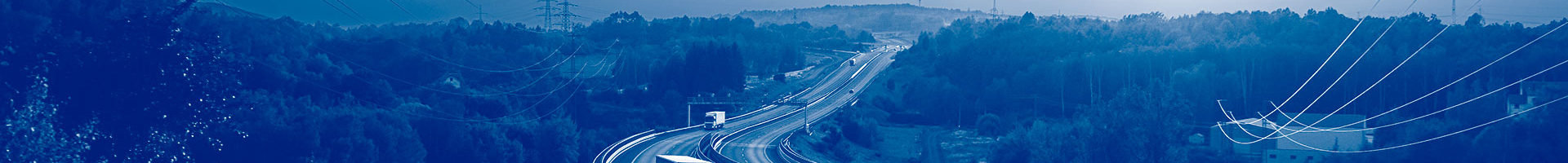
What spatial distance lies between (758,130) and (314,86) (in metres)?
7.52

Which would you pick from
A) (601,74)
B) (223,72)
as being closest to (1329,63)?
(601,74)

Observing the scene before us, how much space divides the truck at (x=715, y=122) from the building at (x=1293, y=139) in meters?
8.23

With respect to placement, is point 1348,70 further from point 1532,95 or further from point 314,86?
point 314,86

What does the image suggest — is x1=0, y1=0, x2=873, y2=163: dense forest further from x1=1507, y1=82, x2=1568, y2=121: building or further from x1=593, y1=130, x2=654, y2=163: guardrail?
x1=1507, y1=82, x2=1568, y2=121: building

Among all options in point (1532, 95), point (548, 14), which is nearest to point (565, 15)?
point (548, 14)

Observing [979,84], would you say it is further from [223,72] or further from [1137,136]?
[223,72]

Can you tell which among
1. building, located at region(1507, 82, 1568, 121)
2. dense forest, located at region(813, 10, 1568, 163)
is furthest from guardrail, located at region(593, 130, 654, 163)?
building, located at region(1507, 82, 1568, 121)

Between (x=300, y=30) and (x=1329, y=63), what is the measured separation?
14971mm

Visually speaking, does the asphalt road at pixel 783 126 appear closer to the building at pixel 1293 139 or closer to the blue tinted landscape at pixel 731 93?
the blue tinted landscape at pixel 731 93

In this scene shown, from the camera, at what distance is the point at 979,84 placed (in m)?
27.3

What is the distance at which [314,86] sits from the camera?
18109mm

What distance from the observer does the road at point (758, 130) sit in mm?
18719

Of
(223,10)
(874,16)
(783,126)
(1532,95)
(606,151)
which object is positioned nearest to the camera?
(1532,95)

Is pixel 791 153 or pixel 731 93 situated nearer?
pixel 791 153
